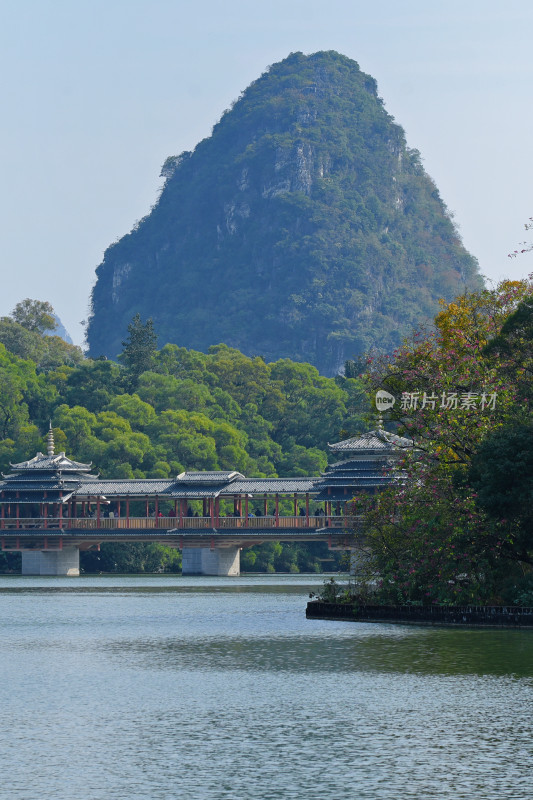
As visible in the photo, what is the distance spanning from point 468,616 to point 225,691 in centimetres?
1371

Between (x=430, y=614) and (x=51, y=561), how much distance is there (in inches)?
2377

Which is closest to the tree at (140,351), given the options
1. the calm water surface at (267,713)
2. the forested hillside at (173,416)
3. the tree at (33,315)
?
the forested hillside at (173,416)

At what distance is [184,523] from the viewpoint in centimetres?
9288

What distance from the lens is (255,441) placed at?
4673 inches

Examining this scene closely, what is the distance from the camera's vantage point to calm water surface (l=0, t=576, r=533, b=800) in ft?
56.1

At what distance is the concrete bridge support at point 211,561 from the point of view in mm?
93938

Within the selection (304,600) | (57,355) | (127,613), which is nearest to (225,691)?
(127,613)

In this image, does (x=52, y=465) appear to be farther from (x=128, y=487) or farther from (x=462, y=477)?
(x=462, y=477)

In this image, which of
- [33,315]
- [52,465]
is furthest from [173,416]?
[33,315]

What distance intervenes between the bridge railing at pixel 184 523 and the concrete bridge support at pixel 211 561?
2.15 metres

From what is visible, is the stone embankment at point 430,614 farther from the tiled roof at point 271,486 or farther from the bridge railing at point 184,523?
the tiled roof at point 271,486

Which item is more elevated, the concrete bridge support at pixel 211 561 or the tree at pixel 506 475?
the tree at pixel 506 475

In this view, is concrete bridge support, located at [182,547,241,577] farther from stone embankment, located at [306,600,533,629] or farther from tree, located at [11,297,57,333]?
tree, located at [11,297,57,333]

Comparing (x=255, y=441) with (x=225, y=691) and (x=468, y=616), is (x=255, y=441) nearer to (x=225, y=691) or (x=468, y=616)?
(x=468, y=616)
